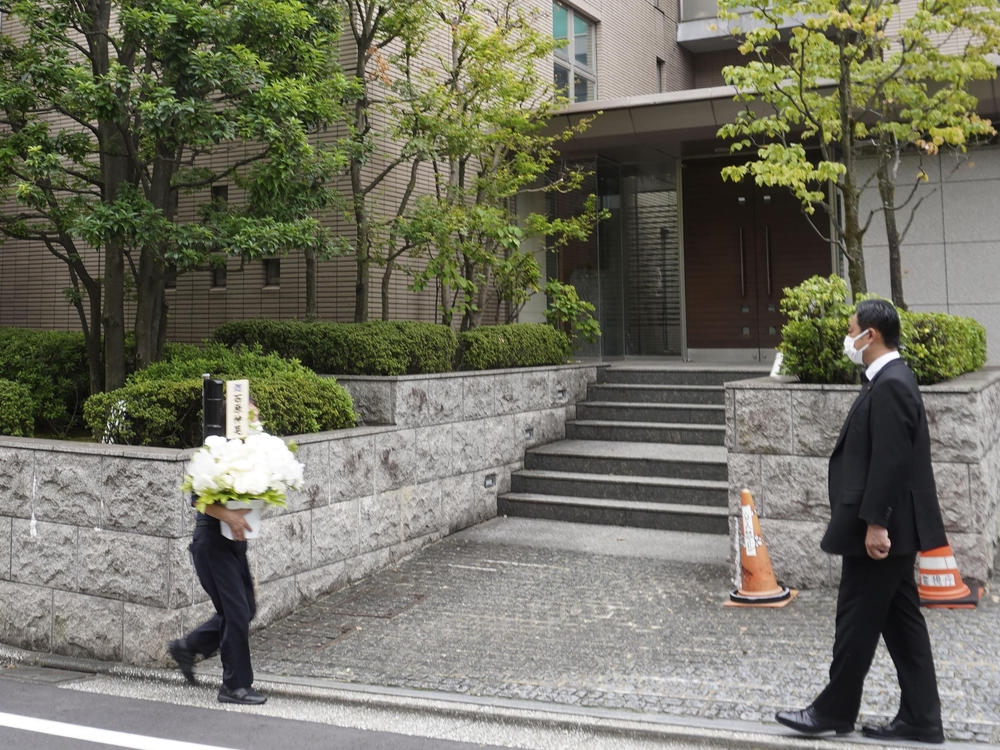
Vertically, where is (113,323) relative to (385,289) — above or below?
below

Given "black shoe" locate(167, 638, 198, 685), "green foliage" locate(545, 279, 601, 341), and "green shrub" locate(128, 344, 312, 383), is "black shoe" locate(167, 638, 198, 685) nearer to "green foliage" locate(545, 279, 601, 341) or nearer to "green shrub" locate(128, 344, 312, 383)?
"green shrub" locate(128, 344, 312, 383)

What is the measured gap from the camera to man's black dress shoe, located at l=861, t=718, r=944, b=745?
459cm

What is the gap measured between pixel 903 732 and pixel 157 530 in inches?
187

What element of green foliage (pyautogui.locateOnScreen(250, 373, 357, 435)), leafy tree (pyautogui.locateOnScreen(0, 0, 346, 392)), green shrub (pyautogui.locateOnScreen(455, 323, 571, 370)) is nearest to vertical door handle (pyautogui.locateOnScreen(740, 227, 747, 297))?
green shrub (pyautogui.locateOnScreen(455, 323, 571, 370))

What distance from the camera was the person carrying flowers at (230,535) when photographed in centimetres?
529

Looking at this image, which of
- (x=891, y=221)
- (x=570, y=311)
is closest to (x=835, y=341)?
(x=891, y=221)

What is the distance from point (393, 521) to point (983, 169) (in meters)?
9.85

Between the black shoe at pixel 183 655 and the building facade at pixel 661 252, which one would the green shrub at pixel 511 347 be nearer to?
the building facade at pixel 661 252

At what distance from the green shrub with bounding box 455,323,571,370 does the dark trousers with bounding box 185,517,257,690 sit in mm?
5653

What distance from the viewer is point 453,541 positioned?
30.9 ft

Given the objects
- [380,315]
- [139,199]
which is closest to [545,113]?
[380,315]

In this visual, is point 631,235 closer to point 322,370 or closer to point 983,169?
point 983,169

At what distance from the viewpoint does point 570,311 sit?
1338 centimetres

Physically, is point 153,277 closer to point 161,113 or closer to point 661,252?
point 161,113
